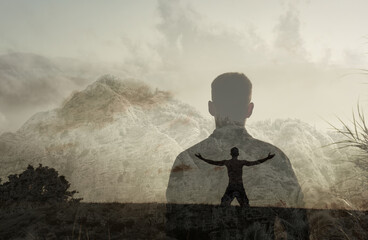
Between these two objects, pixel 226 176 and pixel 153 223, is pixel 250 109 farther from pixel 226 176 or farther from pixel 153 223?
pixel 153 223

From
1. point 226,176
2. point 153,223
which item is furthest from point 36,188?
point 153,223

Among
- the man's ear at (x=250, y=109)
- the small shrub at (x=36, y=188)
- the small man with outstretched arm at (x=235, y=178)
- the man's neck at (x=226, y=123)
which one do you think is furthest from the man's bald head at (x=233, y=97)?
the small shrub at (x=36, y=188)

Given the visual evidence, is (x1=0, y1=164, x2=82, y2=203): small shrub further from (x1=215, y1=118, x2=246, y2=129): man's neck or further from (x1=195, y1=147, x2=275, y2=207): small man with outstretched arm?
(x1=195, y1=147, x2=275, y2=207): small man with outstretched arm

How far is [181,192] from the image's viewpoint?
4441 millimetres

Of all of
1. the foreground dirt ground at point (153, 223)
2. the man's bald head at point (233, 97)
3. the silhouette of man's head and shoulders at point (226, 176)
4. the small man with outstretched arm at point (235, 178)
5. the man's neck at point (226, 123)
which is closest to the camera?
the foreground dirt ground at point (153, 223)

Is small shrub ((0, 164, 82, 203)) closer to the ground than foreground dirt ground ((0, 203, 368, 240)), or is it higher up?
higher up

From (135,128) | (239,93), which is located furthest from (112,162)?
(239,93)

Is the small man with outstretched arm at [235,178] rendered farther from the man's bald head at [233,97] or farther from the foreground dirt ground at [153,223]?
the man's bald head at [233,97]

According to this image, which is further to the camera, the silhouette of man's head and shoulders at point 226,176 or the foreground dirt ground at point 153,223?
the silhouette of man's head and shoulders at point 226,176

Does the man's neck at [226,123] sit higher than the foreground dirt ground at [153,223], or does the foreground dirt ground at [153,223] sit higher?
the man's neck at [226,123]

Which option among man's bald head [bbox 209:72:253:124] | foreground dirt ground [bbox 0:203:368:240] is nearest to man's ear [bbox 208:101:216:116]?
man's bald head [bbox 209:72:253:124]

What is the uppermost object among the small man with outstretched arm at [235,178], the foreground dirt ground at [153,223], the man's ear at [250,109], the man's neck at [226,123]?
the man's ear at [250,109]

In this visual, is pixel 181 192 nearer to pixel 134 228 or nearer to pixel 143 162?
pixel 134 228

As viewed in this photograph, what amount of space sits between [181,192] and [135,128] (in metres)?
108
